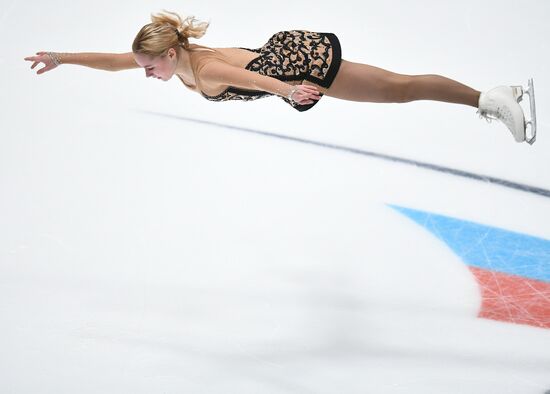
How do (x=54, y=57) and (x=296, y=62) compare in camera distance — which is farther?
(x=54, y=57)

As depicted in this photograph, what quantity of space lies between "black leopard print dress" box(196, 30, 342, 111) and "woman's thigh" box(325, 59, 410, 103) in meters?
0.06

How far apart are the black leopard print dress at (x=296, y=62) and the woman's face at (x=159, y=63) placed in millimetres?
240

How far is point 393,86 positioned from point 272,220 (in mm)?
948

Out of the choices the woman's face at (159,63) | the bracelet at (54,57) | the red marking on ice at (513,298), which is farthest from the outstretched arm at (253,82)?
the red marking on ice at (513,298)

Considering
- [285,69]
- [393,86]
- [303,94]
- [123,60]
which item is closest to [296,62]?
[285,69]

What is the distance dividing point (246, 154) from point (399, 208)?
1030 millimetres

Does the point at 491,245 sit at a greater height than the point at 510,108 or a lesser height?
lesser

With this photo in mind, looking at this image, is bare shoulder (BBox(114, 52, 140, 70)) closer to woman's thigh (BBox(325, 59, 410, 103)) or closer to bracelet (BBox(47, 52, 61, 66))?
bracelet (BBox(47, 52, 61, 66))

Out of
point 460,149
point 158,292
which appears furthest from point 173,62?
point 460,149

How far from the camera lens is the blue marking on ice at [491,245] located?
379 centimetres

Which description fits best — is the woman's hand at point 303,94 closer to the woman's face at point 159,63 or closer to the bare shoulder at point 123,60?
the woman's face at point 159,63

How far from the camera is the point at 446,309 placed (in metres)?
3.42

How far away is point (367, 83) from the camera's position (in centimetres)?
359

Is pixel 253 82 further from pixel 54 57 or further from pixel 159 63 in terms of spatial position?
pixel 54 57
